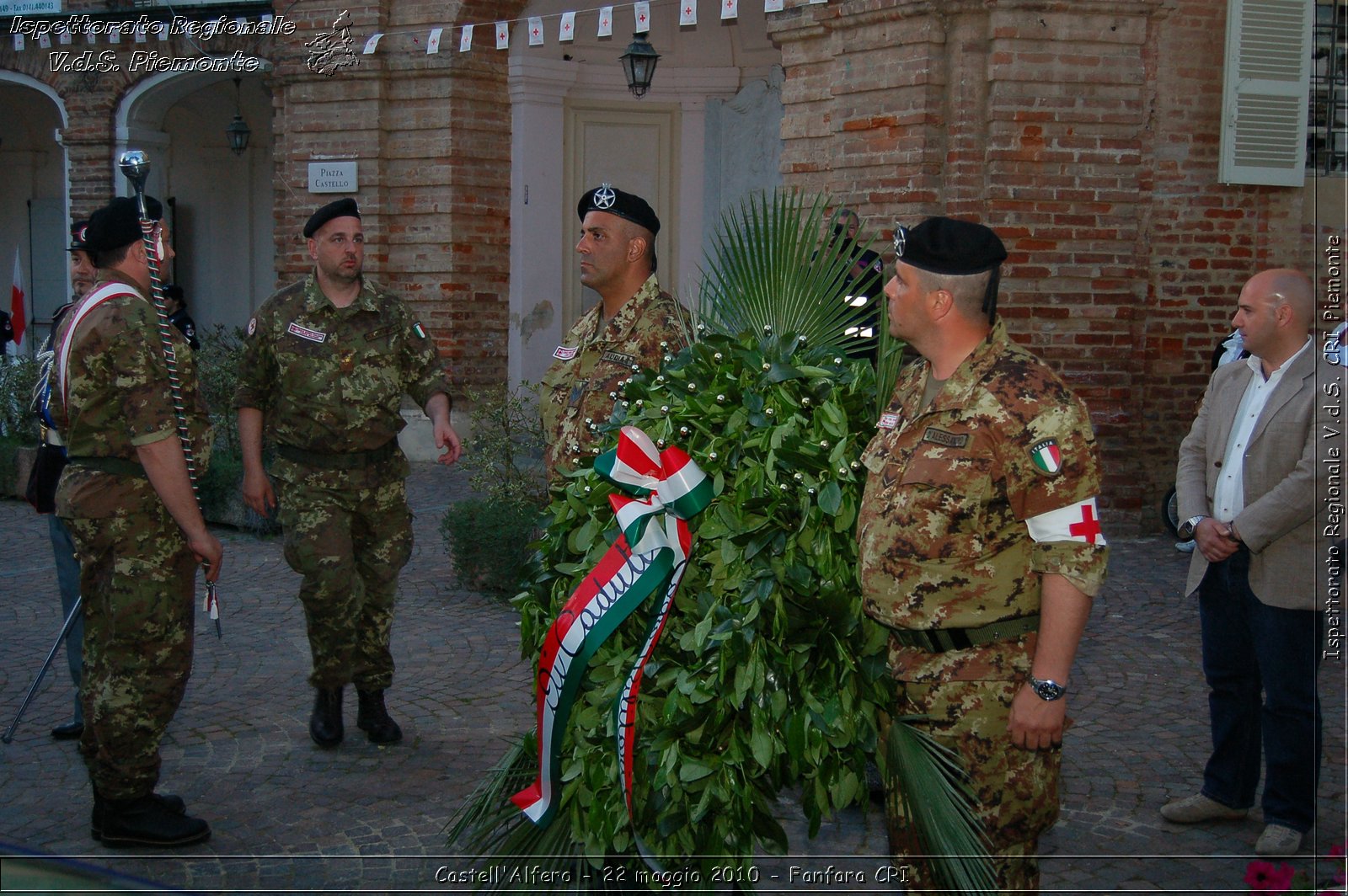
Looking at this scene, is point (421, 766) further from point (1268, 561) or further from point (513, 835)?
point (1268, 561)

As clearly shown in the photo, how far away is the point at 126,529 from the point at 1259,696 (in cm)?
385

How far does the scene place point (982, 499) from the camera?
281 cm

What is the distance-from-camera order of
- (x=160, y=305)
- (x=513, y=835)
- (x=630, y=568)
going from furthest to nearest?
1. (x=160, y=305)
2. (x=513, y=835)
3. (x=630, y=568)

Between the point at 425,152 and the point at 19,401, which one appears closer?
the point at 19,401

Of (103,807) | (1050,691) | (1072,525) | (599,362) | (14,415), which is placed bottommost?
(103,807)

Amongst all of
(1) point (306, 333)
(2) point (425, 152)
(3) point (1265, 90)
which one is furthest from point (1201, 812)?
(2) point (425, 152)

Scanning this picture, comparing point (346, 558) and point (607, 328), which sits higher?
point (607, 328)

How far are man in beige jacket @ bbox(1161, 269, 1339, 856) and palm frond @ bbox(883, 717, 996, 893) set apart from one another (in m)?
1.76

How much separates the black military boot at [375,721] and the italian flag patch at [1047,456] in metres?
3.25

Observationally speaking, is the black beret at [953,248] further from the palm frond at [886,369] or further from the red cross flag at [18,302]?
the red cross flag at [18,302]

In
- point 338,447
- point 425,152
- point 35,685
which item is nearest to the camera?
point 338,447

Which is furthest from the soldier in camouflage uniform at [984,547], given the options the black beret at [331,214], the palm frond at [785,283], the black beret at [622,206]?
the black beret at [331,214]

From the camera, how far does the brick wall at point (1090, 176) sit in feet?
28.6

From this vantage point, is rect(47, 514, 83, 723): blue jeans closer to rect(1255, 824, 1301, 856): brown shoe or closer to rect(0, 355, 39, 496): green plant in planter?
rect(1255, 824, 1301, 856): brown shoe
